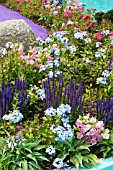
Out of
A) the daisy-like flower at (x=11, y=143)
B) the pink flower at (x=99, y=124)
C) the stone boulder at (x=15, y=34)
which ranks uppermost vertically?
the stone boulder at (x=15, y=34)

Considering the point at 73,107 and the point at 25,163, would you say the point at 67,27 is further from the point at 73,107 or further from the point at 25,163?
the point at 25,163

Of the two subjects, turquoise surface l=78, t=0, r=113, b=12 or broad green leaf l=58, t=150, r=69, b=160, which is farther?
turquoise surface l=78, t=0, r=113, b=12

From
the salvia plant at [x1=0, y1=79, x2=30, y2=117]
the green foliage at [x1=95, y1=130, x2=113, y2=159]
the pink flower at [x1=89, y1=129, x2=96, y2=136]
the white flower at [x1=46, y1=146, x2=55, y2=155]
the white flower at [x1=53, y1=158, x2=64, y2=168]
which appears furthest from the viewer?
the salvia plant at [x1=0, y1=79, x2=30, y2=117]

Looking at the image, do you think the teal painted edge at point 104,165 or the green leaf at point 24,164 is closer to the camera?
the green leaf at point 24,164

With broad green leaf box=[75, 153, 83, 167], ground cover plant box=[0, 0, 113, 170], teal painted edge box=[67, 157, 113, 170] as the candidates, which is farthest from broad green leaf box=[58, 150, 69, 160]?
teal painted edge box=[67, 157, 113, 170]

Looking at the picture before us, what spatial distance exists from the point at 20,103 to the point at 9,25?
8.65 feet

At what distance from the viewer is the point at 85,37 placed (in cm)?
756

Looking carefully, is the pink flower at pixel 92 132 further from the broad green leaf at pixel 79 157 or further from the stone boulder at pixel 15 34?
the stone boulder at pixel 15 34

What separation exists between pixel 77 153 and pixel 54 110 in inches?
20.2

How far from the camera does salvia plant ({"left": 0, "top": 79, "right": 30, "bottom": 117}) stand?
5.02 m

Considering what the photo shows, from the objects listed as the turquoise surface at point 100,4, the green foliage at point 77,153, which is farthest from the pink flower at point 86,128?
the turquoise surface at point 100,4

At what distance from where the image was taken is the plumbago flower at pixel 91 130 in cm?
462

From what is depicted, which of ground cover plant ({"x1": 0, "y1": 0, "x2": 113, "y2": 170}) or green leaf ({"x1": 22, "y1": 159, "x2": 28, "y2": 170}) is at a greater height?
ground cover plant ({"x1": 0, "y1": 0, "x2": 113, "y2": 170})

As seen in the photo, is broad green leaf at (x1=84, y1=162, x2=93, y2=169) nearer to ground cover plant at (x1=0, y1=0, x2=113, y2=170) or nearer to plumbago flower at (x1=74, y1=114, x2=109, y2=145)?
ground cover plant at (x1=0, y1=0, x2=113, y2=170)
